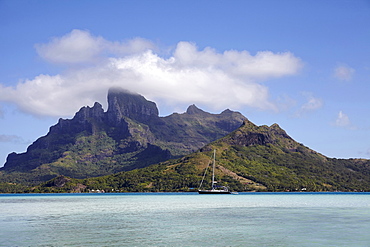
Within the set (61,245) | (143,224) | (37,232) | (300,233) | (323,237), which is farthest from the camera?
(143,224)

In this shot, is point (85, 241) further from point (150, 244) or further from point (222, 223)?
point (222, 223)

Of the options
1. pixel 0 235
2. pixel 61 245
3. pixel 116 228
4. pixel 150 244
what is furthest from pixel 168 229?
pixel 0 235

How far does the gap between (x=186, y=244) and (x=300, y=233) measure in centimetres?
1894

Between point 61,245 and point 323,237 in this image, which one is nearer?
point 61,245

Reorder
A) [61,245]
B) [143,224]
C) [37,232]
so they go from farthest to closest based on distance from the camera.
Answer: [143,224]
[37,232]
[61,245]

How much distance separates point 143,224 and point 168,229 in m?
9.65

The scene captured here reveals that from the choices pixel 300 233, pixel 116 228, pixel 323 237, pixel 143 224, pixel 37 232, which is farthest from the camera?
pixel 143 224

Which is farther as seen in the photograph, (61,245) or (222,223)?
(222,223)

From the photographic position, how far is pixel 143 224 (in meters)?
74.8

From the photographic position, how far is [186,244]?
5153 cm

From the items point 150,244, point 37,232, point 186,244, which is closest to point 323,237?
point 186,244

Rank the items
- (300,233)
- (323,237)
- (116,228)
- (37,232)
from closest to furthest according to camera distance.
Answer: (323,237) < (300,233) < (37,232) < (116,228)

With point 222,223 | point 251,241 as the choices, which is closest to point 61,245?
point 251,241

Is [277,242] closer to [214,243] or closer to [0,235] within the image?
[214,243]
